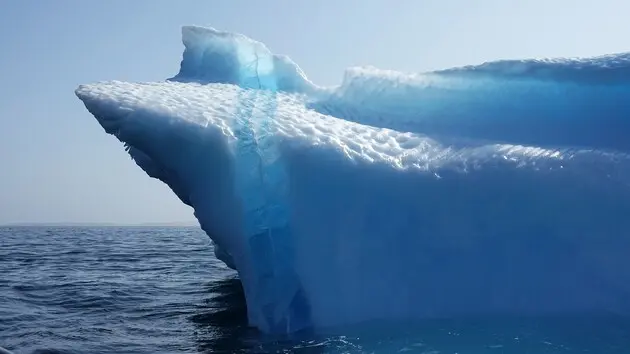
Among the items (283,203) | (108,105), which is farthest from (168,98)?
(283,203)

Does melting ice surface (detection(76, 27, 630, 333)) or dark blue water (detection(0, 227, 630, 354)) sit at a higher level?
melting ice surface (detection(76, 27, 630, 333))

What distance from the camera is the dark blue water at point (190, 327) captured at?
15.1 feet

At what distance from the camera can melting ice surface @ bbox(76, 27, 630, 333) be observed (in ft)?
17.0

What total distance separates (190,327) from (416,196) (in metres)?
3.03

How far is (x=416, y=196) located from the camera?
5426 mm

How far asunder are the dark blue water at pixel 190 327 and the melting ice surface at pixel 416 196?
278 mm

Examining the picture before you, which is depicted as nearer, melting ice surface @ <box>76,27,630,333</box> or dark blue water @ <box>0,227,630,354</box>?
dark blue water @ <box>0,227,630,354</box>

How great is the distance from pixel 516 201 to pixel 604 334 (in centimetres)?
134

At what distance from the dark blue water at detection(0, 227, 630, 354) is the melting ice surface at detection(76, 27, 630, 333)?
278 mm

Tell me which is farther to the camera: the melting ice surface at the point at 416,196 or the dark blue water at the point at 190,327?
the melting ice surface at the point at 416,196

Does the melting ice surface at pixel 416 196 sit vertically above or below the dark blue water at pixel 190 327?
above

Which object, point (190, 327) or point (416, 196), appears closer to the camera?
point (416, 196)

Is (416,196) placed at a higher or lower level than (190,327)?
higher

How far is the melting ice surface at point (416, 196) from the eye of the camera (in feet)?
17.0
